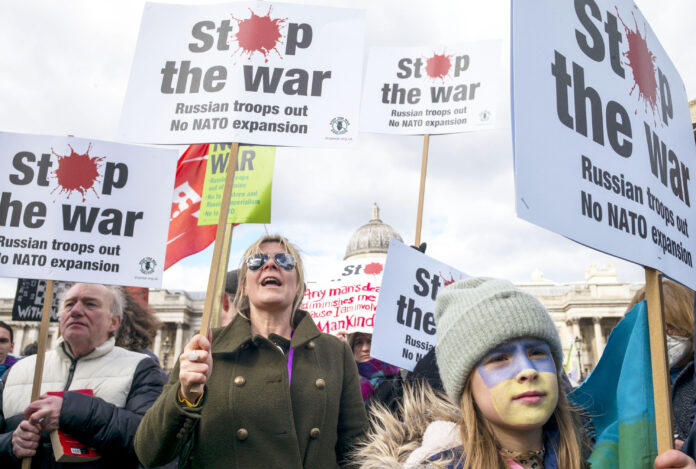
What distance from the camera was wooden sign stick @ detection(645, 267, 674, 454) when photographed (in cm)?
151

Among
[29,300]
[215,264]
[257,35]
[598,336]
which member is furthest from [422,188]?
[598,336]

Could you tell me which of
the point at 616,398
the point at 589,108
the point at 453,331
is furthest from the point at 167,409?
the point at 589,108

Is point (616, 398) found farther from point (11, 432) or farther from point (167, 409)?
point (11, 432)

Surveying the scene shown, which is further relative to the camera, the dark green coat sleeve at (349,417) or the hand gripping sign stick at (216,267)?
the dark green coat sleeve at (349,417)

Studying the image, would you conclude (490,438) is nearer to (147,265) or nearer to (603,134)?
(603,134)

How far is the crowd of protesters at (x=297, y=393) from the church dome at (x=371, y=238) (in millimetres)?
57972

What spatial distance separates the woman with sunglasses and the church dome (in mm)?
58186

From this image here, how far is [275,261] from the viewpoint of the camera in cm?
248

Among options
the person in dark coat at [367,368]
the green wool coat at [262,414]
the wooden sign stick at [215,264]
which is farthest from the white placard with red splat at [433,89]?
the green wool coat at [262,414]

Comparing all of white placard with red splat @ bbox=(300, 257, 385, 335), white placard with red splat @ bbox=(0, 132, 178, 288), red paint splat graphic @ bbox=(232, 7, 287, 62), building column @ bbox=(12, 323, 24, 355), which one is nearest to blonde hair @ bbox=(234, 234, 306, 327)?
white placard with red splat @ bbox=(0, 132, 178, 288)

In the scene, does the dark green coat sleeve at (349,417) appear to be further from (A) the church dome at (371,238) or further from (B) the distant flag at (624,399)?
(A) the church dome at (371,238)

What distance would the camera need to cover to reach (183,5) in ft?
9.61

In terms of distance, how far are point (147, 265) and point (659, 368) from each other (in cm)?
251

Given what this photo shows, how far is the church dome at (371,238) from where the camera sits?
6188 centimetres
